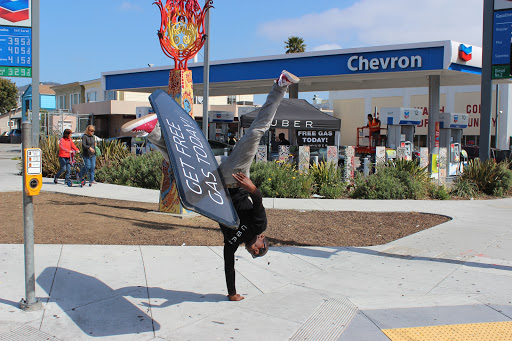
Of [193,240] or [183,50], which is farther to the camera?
[183,50]

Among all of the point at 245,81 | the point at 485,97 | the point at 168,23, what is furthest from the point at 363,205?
the point at 245,81

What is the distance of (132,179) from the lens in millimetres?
15008

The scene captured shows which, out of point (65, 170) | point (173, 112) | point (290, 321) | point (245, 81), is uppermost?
point (245, 81)

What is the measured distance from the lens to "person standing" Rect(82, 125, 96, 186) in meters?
13.8

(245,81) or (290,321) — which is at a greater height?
(245,81)

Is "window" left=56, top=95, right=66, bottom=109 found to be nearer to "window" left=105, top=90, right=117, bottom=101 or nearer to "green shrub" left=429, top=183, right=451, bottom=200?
"window" left=105, top=90, right=117, bottom=101

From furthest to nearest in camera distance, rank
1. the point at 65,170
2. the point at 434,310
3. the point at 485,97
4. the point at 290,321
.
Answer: the point at 485,97 → the point at 65,170 → the point at 434,310 → the point at 290,321

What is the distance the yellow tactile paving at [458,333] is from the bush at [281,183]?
331 inches

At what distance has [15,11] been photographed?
1087cm

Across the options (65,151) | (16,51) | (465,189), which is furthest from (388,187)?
(16,51)

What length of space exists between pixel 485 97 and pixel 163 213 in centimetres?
1150

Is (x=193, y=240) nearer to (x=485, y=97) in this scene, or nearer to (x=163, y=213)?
(x=163, y=213)

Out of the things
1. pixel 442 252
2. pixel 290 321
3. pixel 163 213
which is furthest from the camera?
pixel 163 213

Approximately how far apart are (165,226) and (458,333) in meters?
5.54
